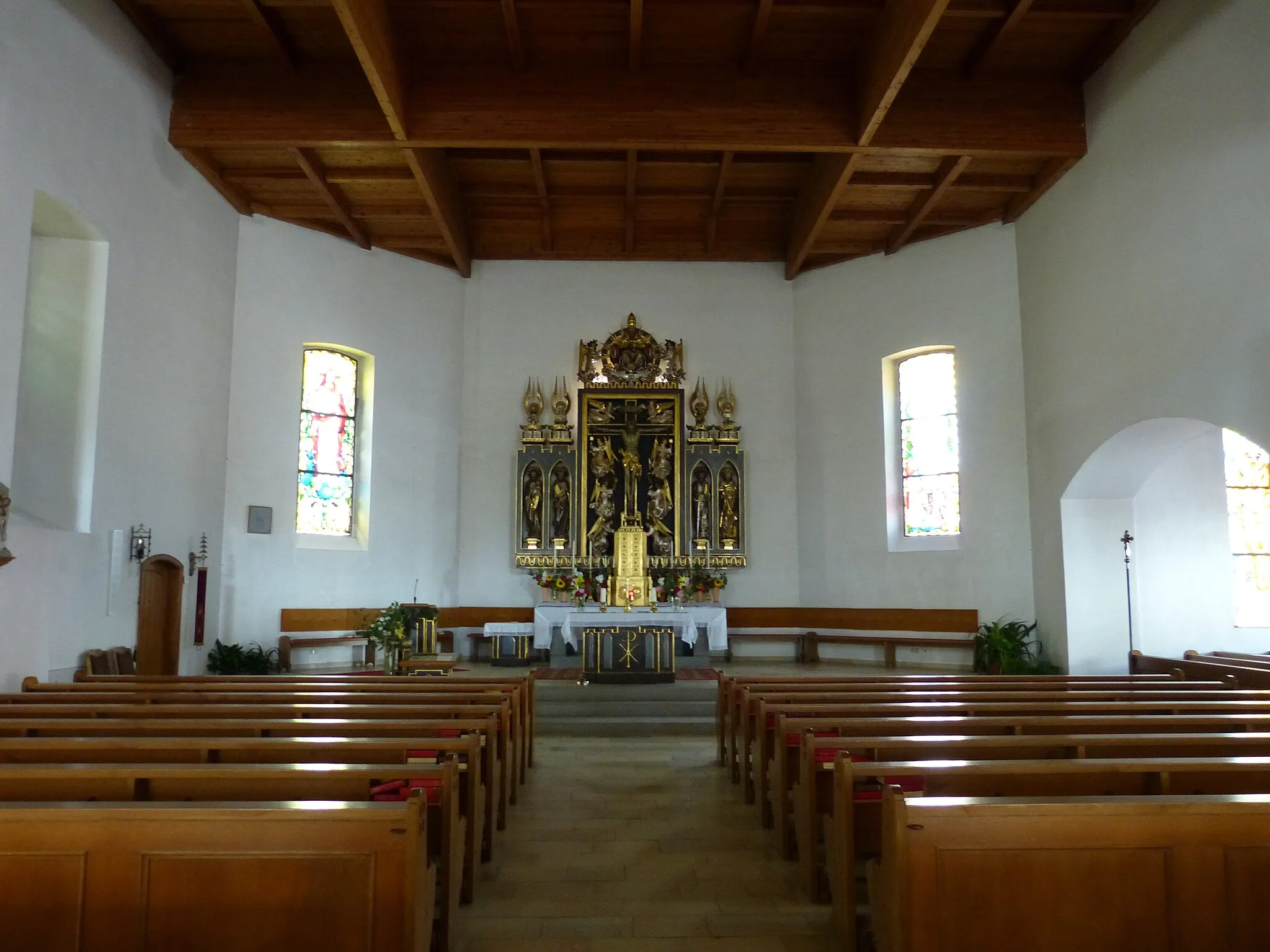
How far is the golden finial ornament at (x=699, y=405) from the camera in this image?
13.1 m

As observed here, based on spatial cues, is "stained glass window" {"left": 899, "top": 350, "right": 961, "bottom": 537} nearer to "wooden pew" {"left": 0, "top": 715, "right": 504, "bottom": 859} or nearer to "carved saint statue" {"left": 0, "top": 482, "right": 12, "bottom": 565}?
"wooden pew" {"left": 0, "top": 715, "right": 504, "bottom": 859}

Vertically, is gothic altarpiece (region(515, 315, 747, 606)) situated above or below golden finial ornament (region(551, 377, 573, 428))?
below

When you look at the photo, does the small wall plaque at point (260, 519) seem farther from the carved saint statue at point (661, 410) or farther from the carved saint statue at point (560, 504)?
the carved saint statue at point (661, 410)

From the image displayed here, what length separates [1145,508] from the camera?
33.2 ft

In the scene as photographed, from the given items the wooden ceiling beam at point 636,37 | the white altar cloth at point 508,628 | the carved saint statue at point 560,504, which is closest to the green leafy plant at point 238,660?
the white altar cloth at point 508,628

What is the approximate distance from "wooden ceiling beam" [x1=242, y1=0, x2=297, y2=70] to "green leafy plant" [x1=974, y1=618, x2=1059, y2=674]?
9821 mm

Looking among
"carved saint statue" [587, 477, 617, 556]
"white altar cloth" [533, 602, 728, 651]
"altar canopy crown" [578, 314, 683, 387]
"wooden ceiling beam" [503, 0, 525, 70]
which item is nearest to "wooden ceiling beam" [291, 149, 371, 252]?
"wooden ceiling beam" [503, 0, 525, 70]

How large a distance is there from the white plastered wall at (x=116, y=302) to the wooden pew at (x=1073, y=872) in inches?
265

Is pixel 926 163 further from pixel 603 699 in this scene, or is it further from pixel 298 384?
pixel 298 384

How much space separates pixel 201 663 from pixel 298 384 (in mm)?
3646

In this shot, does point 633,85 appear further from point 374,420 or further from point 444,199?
point 374,420

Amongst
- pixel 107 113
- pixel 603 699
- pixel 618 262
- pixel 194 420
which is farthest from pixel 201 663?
pixel 618 262

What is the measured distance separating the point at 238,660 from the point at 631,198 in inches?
292

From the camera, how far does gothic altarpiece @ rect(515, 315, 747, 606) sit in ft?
41.4
